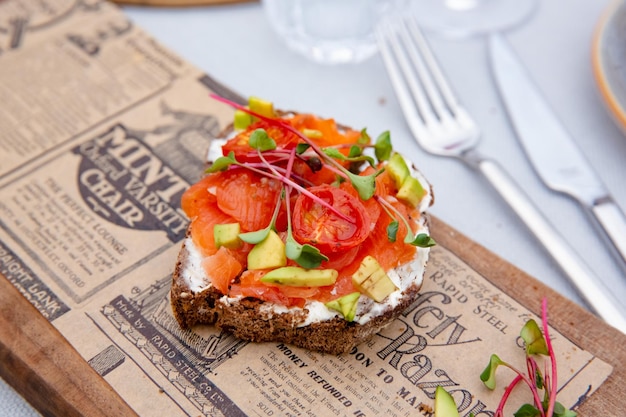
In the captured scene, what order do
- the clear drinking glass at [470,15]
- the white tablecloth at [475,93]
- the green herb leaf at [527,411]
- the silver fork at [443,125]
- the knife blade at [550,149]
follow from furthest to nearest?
the clear drinking glass at [470,15] → the white tablecloth at [475,93] → the knife blade at [550,149] → the silver fork at [443,125] → the green herb leaf at [527,411]

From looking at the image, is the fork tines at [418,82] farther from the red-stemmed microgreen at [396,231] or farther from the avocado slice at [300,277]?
the avocado slice at [300,277]

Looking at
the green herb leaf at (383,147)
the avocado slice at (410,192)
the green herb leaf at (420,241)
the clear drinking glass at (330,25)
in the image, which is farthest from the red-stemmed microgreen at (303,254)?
the clear drinking glass at (330,25)

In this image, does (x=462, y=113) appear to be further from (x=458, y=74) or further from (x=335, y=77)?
(x=335, y=77)

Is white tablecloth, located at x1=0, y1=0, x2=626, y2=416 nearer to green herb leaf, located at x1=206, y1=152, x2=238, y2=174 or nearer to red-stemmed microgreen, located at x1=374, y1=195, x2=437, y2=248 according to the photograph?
red-stemmed microgreen, located at x1=374, y1=195, x2=437, y2=248

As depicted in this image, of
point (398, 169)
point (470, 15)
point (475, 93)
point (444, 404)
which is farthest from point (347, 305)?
point (470, 15)

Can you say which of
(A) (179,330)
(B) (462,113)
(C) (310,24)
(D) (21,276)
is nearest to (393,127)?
(B) (462,113)

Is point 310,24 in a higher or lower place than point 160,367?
higher

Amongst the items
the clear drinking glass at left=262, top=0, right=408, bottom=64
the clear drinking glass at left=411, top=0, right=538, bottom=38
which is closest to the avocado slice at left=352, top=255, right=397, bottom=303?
the clear drinking glass at left=262, top=0, right=408, bottom=64
